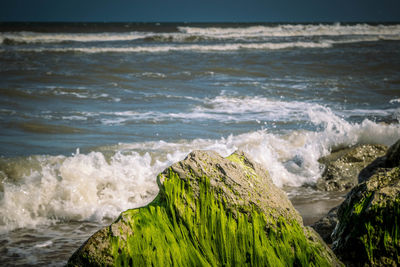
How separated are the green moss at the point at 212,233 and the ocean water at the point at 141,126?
5.43ft

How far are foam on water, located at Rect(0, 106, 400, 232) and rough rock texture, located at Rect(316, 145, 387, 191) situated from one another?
0.63ft

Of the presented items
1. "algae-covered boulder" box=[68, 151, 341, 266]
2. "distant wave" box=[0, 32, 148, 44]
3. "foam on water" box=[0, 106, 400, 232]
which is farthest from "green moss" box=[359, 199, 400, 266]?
"distant wave" box=[0, 32, 148, 44]

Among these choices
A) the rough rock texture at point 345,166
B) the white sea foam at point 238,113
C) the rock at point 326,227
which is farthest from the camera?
the white sea foam at point 238,113

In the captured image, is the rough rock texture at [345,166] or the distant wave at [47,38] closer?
the rough rock texture at [345,166]

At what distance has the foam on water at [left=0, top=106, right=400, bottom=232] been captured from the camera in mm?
5238

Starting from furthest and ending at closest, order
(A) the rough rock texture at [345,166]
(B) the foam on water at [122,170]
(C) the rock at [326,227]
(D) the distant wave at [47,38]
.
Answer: (D) the distant wave at [47,38], (A) the rough rock texture at [345,166], (B) the foam on water at [122,170], (C) the rock at [326,227]

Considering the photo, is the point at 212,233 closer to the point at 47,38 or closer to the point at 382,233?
the point at 382,233

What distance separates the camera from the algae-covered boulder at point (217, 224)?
2684 mm

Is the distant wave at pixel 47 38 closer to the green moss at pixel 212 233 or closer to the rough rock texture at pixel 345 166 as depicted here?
the rough rock texture at pixel 345 166

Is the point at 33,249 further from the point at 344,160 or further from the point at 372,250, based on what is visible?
the point at 344,160

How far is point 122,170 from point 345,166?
10.9 feet

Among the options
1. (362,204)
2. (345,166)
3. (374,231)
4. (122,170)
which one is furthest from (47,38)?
(374,231)

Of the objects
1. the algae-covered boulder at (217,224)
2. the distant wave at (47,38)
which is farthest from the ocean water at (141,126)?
the distant wave at (47,38)

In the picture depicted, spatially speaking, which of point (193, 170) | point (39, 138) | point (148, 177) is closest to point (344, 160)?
point (148, 177)
